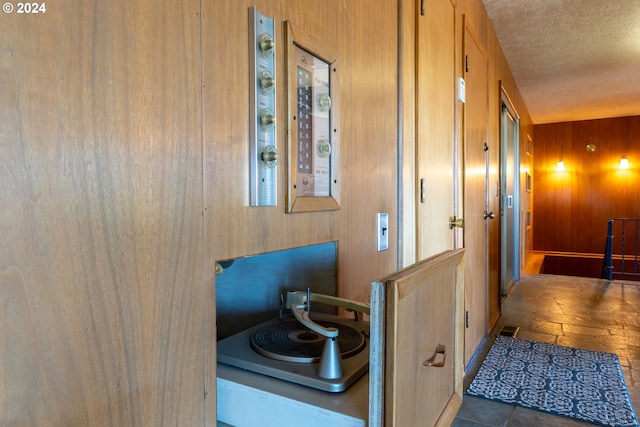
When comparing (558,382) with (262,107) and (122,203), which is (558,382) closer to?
(262,107)

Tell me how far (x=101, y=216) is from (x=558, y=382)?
2883mm

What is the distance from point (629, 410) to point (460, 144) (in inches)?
65.7

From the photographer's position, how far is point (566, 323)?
3832 mm

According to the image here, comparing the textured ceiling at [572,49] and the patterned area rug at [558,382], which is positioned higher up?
the textured ceiling at [572,49]

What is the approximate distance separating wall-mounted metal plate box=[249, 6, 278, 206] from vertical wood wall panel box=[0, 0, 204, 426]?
0.13 meters

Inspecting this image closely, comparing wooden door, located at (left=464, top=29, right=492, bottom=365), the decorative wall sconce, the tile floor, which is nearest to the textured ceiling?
wooden door, located at (left=464, top=29, right=492, bottom=365)

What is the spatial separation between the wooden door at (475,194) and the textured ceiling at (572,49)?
1.74ft

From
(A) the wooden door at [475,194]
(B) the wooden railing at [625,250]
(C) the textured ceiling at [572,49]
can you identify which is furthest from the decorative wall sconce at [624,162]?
(A) the wooden door at [475,194]

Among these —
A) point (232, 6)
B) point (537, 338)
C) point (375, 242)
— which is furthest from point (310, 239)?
point (537, 338)

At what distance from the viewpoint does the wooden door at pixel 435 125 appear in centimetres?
173

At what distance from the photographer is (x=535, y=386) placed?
101 inches

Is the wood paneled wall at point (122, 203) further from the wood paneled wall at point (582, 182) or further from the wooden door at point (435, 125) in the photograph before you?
the wood paneled wall at point (582, 182)

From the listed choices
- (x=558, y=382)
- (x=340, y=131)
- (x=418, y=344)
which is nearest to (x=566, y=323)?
(x=558, y=382)

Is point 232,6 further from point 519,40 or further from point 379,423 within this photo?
point 519,40
